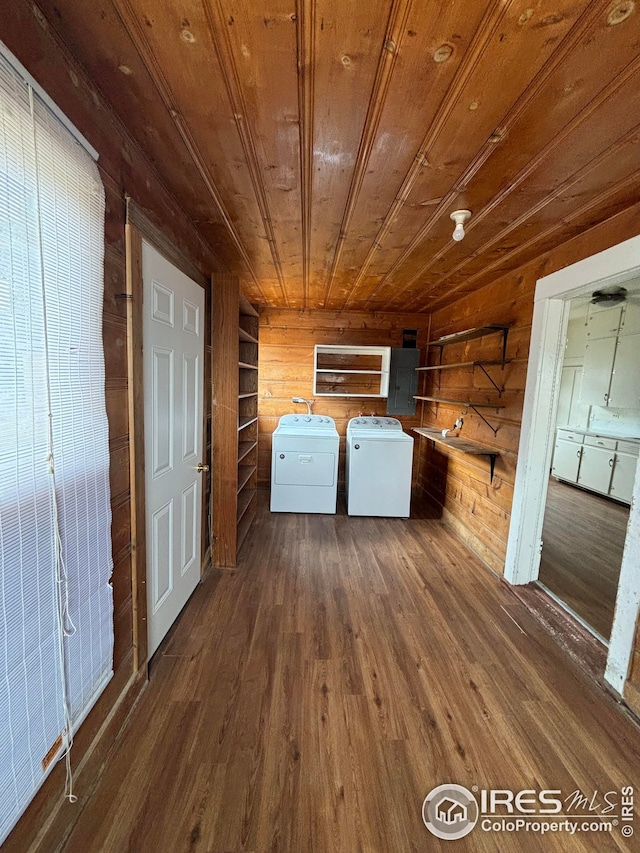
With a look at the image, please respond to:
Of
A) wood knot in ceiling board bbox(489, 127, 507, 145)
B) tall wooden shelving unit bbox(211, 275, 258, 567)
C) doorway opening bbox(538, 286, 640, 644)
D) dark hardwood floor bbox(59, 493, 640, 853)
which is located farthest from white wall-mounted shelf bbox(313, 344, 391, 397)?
wood knot in ceiling board bbox(489, 127, 507, 145)

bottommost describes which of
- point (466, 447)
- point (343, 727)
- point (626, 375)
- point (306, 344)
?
point (343, 727)

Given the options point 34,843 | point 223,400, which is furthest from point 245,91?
point 34,843

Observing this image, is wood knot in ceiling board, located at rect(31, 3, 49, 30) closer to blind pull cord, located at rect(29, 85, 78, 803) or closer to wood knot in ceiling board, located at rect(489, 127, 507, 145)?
blind pull cord, located at rect(29, 85, 78, 803)

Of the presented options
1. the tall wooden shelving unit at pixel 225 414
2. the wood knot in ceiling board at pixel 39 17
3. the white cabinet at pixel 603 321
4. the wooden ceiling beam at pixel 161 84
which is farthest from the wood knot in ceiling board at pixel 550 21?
the white cabinet at pixel 603 321

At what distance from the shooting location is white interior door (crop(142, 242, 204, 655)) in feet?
4.52

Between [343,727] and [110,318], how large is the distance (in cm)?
175

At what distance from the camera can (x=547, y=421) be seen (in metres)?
2.03

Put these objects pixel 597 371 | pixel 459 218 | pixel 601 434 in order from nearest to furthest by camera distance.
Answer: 1. pixel 459 218
2. pixel 601 434
3. pixel 597 371

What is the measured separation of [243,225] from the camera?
70.3 inches

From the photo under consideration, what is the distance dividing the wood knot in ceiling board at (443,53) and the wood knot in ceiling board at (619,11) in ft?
1.08

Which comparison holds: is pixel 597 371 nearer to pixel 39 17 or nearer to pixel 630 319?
pixel 630 319

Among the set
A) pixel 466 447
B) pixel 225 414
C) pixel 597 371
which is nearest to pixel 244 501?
pixel 225 414

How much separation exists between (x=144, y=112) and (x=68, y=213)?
1.56 ft

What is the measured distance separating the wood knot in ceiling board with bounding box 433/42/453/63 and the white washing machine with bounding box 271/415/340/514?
2.61 meters
